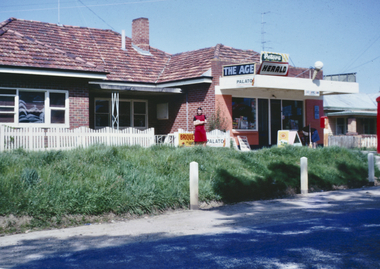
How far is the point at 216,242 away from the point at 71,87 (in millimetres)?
12642

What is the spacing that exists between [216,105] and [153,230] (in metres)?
12.6

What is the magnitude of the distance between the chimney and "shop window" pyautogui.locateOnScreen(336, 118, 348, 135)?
19.8m

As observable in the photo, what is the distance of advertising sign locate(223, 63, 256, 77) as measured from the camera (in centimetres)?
1817

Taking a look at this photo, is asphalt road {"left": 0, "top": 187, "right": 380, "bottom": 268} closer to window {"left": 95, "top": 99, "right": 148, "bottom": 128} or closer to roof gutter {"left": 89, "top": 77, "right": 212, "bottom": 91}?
roof gutter {"left": 89, "top": 77, "right": 212, "bottom": 91}

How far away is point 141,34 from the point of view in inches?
945

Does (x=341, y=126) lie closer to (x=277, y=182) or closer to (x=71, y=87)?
(x=71, y=87)

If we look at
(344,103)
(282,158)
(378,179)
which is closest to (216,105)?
(282,158)

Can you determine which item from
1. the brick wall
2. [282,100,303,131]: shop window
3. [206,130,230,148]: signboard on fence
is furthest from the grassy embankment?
[282,100,303,131]: shop window

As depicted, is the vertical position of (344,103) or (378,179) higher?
(344,103)

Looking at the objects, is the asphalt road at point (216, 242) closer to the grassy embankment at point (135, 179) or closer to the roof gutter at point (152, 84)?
the grassy embankment at point (135, 179)

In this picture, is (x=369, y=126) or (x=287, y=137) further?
(x=369, y=126)

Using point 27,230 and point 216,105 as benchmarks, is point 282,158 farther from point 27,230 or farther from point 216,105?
point 27,230

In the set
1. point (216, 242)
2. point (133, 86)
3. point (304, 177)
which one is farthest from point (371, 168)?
point (133, 86)

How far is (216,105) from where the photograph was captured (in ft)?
62.9
